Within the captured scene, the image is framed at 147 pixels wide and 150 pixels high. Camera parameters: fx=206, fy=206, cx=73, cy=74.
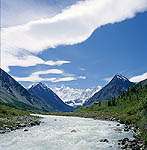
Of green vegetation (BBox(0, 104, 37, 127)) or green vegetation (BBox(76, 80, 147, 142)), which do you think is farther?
green vegetation (BBox(0, 104, 37, 127))

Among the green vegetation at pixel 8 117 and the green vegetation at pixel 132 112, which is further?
the green vegetation at pixel 8 117

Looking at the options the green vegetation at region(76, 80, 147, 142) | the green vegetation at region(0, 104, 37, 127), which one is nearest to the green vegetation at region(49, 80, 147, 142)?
the green vegetation at region(76, 80, 147, 142)

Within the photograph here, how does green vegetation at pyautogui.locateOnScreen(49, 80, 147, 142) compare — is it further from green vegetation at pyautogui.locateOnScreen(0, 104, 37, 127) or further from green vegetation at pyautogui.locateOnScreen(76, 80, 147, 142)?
green vegetation at pyautogui.locateOnScreen(0, 104, 37, 127)

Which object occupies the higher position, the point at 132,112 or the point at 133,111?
the point at 133,111

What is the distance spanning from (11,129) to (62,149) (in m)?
26.4

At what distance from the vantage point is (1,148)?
34.6 metres

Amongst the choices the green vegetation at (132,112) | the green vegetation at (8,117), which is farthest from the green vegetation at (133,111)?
the green vegetation at (8,117)

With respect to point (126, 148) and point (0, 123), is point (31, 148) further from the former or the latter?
point (0, 123)

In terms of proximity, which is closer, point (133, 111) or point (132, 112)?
point (132, 112)

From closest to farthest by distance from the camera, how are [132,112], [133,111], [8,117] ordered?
[8,117] < [132,112] < [133,111]

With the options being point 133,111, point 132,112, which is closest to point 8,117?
point 132,112

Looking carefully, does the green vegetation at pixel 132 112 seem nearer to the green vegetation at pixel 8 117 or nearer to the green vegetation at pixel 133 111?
the green vegetation at pixel 133 111

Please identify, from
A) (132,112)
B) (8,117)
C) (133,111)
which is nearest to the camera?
(8,117)

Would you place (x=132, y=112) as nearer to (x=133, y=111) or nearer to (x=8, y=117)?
(x=133, y=111)
